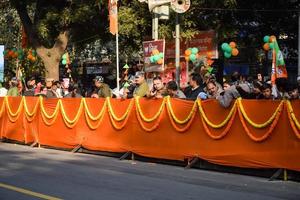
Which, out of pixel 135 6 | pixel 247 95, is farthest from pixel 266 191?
pixel 135 6

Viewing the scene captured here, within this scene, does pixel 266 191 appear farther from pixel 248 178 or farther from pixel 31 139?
pixel 31 139

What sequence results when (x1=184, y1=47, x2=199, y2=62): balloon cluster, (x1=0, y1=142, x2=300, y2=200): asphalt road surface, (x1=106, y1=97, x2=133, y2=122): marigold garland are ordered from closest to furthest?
(x1=0, y1=142, x2=300, y2=200): asphalt road surface, (x1=106, y1=97, x2=133, y2=122): marigold garland, (x1=184, y1=47, x2=199, y2=62): balloon cluster

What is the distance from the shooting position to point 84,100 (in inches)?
583

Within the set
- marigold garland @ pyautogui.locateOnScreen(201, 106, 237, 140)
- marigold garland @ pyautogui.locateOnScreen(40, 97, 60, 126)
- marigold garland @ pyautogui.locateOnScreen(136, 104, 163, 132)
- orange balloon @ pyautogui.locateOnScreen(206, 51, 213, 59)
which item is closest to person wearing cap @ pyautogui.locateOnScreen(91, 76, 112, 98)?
marigold garland @ pyautogui.locateOnScreen(40, 97, 60, 126)

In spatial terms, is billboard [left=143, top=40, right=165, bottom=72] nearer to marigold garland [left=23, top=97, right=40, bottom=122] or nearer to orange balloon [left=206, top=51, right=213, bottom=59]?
orange balloon [left=206, top=51, right=213, bottom=59]

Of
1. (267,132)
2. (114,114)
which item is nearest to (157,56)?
(114,114)

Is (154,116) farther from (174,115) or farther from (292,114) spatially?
(292,114)

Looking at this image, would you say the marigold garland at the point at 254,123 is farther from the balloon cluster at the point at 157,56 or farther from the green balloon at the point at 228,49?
the green balloon at the point at 228,49

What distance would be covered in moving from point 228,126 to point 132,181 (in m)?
2.18

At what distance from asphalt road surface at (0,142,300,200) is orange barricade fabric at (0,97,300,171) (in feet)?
1.36

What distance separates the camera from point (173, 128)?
1236cm

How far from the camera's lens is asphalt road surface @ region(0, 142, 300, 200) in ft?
29.5

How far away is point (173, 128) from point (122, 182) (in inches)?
96.9

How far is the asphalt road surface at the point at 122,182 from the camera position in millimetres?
9000
